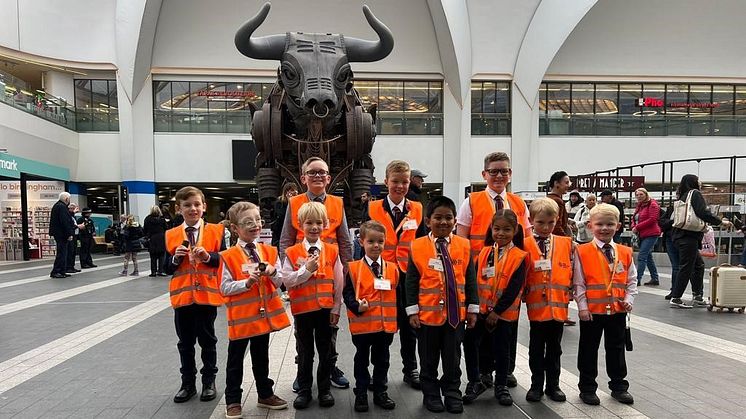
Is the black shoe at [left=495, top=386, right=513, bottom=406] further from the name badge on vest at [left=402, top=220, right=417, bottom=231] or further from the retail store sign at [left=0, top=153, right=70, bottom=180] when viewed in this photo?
the retail store sign at [left=0, top=153, right=70, bottom=180]

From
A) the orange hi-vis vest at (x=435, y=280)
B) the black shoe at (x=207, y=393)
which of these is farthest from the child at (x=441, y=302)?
the black shoe at (x=207, y=393)

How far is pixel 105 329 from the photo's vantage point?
5512 millimetres

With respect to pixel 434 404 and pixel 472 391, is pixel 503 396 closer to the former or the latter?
pixel 472 391

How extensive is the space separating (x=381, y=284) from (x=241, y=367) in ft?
3.79

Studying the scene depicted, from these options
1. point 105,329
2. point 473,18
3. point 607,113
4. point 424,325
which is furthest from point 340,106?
point 607,113

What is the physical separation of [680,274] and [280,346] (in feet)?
19.0

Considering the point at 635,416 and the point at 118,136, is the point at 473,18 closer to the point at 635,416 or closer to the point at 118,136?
the point at 118,136

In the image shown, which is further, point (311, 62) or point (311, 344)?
point (311, 62)

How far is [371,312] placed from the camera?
3.18 metres

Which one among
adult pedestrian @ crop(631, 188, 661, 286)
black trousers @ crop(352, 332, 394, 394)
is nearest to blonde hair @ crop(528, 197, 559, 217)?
black trousers @ crop(352, 332, 394, 394)

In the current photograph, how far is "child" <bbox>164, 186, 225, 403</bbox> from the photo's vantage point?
336 centimetres

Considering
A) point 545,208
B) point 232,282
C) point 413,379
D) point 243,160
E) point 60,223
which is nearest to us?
point 232,282

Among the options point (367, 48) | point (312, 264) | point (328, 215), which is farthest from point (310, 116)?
point (312, 264)

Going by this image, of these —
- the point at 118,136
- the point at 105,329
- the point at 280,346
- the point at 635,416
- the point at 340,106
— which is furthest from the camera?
the point at 118,136
